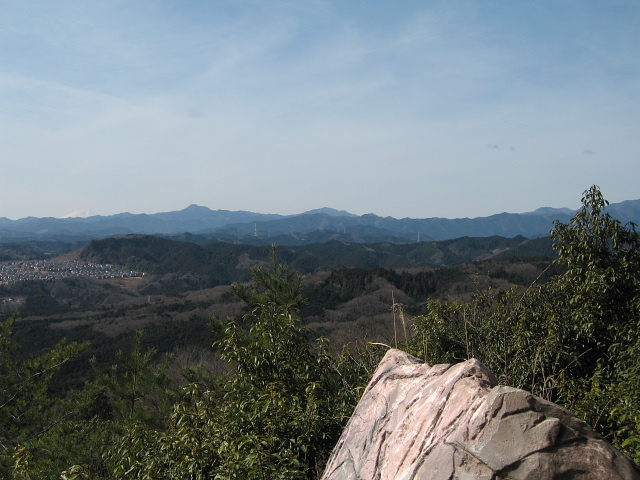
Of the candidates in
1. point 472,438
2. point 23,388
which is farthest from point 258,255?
point 472,438

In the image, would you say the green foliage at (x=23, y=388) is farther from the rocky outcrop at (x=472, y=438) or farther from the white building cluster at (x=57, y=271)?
the white building cluster at (x=57, y=271)

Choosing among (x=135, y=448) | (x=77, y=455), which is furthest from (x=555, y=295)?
(x=77, y=455)

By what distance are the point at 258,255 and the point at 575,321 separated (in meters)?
157

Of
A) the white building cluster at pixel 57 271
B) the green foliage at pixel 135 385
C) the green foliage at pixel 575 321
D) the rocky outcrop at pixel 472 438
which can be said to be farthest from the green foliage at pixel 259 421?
the white building cluster at pixel 57 271

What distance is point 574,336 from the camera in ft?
28.0

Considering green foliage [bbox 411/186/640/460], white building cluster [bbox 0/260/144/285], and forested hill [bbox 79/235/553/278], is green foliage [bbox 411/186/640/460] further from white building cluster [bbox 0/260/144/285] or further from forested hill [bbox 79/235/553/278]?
forested hill [bbox 79/235/553/278]

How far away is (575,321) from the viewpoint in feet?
28.0

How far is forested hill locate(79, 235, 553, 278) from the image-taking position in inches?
6053

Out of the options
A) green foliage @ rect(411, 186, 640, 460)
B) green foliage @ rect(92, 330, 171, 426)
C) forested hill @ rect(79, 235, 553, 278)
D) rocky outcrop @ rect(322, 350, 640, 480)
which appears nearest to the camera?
rocky outcrop @ rect(322, 350, 640, 480)

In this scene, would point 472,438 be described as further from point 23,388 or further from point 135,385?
point 23,388

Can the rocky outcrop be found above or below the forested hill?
above

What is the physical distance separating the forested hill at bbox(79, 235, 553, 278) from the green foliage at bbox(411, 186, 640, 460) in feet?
447

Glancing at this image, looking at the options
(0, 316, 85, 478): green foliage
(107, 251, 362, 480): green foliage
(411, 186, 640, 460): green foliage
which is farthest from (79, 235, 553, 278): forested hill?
(107, 251, 362, 480): green foliage

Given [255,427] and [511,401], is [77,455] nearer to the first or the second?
[255,427]
